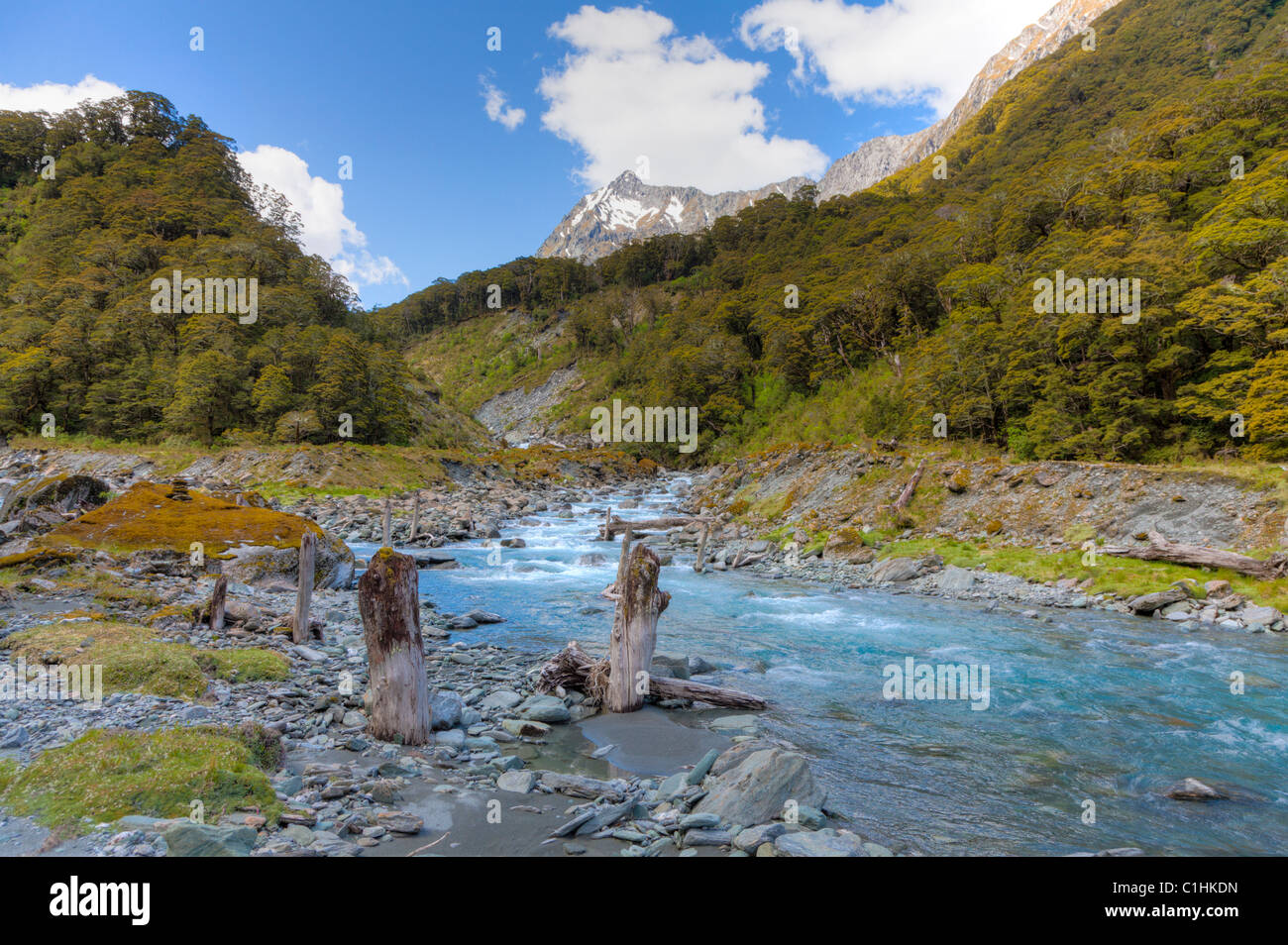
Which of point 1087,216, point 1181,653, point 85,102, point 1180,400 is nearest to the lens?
point 1181,653

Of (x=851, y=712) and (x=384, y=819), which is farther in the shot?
(x=851, y=712)

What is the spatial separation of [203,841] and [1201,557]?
22.9 metres

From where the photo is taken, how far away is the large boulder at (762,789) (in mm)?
5734

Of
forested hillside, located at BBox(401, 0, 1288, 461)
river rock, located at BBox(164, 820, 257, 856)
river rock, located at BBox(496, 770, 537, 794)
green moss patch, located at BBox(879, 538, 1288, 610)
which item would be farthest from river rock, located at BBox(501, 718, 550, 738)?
forested hillside, located at BBox(401, 0, 1288, 461)

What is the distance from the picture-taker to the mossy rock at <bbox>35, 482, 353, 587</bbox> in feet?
52.2

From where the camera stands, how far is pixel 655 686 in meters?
9.73

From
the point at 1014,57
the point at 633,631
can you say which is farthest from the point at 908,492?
the point at 1014,57

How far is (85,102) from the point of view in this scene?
281ft

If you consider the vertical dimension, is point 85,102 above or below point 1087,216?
above
